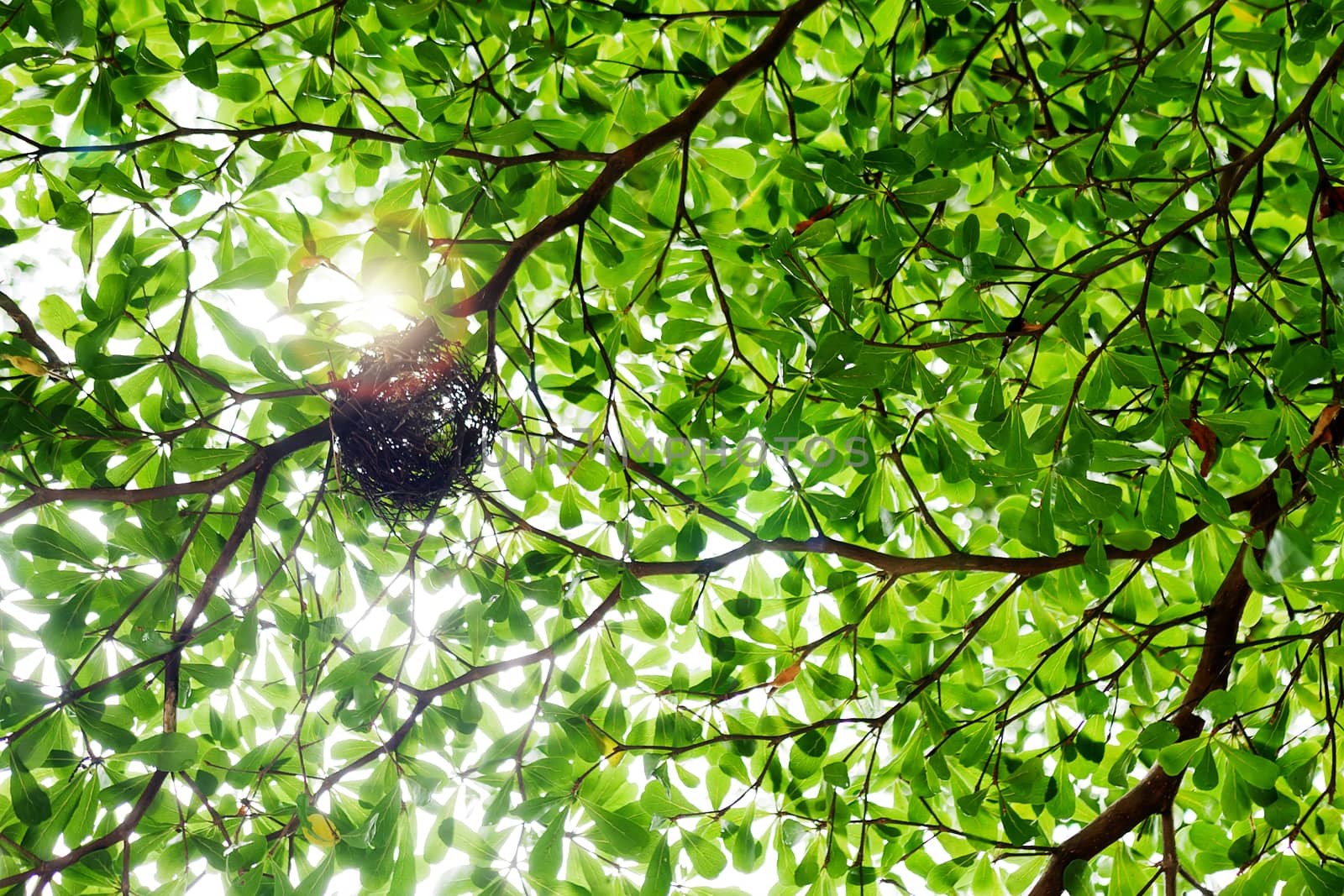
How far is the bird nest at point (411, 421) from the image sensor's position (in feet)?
3.91

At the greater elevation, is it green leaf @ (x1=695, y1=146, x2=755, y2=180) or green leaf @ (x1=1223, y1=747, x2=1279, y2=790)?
green leaf @ (x1=695, y1=146, x2=755, y2=180)

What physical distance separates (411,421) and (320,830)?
2.05ft

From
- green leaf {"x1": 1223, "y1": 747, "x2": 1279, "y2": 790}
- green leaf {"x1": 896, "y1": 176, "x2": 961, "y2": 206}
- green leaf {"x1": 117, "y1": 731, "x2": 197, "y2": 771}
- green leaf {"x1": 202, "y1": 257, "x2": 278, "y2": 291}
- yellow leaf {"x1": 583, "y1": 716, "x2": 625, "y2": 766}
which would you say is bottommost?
green leaf {"x1": 117, "y1": 731, "x2": 197, "y2": 771}

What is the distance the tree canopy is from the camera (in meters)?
1.16

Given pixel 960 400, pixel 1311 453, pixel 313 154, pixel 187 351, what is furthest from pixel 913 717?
pixel 313 154

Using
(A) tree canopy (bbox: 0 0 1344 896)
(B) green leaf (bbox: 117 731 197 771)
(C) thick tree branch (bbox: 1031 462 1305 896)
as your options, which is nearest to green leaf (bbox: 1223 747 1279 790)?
(A) tree canopy (bbox: 0 0 1344 896)

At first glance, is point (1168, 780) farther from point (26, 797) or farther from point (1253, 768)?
point (26, 797)

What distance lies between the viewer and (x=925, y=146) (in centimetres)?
117

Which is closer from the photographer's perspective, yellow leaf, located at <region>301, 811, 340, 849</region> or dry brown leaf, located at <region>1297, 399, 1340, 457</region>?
dry brown leaf, located at <region>1297, 399, 1340, 457</region>

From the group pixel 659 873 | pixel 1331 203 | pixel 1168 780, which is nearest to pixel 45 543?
pixel 659 873

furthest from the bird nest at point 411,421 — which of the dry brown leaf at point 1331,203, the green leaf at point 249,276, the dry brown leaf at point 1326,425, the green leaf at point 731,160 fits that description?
the dry brown leaf at point 1331,203

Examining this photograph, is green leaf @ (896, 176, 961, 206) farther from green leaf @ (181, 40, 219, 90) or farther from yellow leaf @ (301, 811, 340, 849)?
yellow leaf @ (301, 811, 340, 849)

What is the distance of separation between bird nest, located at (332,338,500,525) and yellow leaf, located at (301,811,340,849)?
46cm

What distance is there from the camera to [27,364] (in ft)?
3.94
